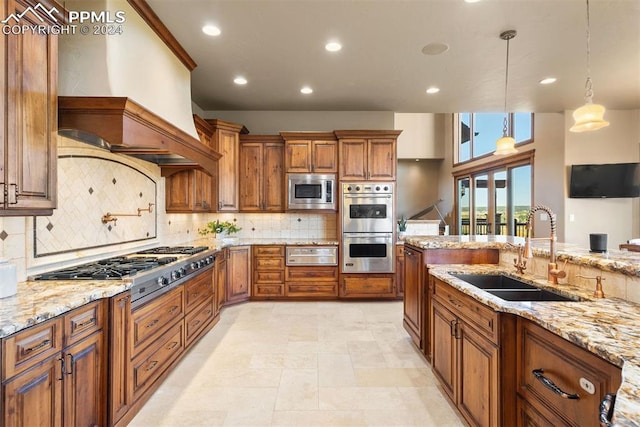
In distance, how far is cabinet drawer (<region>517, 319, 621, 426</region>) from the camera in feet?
3.22

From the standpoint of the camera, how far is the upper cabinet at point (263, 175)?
4.71 metres

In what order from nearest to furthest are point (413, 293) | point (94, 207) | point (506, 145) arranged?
1. point (94, 207)
2. point (413, 293)
3. point (506, 145)

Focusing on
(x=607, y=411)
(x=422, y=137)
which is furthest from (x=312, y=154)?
(x=422, y=137)

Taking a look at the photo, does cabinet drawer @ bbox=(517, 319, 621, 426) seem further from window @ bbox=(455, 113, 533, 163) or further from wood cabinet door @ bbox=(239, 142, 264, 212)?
window @ bbox=(455, 113, 533, 163)

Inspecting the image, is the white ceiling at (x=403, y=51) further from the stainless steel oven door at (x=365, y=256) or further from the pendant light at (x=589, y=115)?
the stainless steel oven door at (x=365, y=256)

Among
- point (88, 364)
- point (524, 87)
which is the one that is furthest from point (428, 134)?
point (88, 364)

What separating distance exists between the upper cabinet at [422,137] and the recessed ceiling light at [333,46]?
6561mm

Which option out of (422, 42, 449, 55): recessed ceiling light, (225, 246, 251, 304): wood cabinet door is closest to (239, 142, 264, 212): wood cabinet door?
(225, 246, 251, 304): wood cabinet door

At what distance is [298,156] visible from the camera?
460 centimetres

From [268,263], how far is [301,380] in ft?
7.42

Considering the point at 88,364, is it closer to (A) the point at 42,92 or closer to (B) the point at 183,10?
(A) the point at 42,92

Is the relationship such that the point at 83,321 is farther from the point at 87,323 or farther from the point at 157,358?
the point at 157,358

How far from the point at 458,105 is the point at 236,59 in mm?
3353

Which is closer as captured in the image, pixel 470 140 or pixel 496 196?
pixel 496 196
